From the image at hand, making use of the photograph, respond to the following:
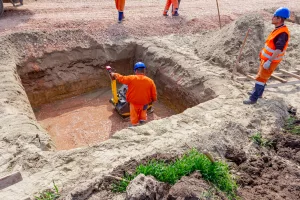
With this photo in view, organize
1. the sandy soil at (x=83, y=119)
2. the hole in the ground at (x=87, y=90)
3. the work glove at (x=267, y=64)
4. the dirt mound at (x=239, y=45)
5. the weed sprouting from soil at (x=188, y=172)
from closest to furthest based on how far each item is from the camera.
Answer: the weed sprouting from soil at (x=188, y=172)
the work glove at (x=267, y=64)
the sandy soil at (x=83, y=119)
the hole in the ground at (x=87, y=90)
the dirt mound at (x=239, y=45)

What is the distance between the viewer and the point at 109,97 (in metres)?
8.41

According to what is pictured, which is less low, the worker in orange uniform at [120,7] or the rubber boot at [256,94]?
the worker in orange uniform at [120,7]

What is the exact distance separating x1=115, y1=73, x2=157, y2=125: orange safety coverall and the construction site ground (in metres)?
0.71

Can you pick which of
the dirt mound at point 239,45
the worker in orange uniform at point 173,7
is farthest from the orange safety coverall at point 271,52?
the worker in orange uniform at point 173,7

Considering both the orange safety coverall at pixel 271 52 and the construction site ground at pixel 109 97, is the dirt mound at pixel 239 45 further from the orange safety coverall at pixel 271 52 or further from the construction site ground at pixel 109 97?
the orange safety coverall at pixel 271 52

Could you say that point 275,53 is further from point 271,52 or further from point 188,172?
point 188,172

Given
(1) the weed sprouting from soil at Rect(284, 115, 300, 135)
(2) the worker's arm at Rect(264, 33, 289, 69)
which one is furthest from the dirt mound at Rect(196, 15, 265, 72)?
(1) the weed sprouting from soil at Rect(284, 115, 300, 135)

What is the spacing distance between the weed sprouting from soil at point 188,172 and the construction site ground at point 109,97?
136mm

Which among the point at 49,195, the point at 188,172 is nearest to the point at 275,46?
the point at 188,172

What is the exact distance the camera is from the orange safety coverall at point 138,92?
5656 millimetres

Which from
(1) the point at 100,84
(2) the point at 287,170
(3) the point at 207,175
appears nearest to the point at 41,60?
(1) the point at 100,84

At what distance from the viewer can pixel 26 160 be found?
13.4 feet

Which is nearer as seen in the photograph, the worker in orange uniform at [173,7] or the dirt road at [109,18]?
the dirt road at [109,18]

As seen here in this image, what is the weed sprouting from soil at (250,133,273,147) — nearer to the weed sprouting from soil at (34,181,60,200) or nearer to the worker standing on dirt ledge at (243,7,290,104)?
the worker standing on dirt ledge at (243,7,290,104)
